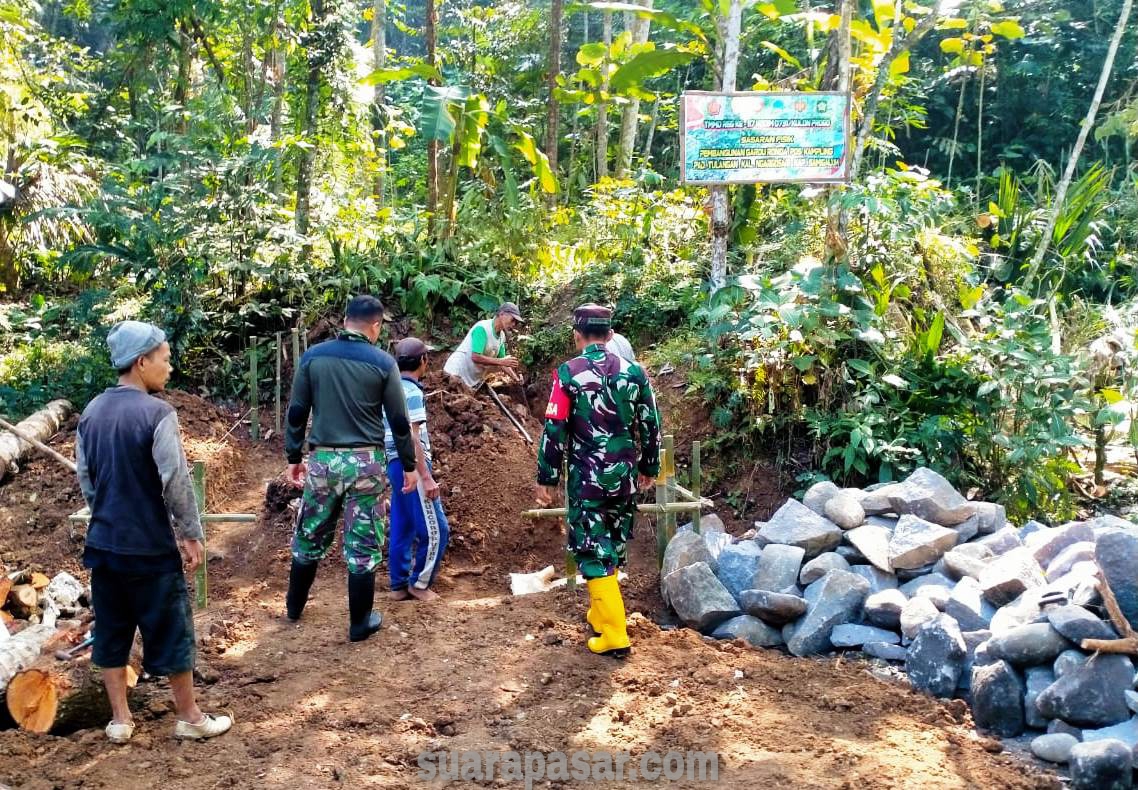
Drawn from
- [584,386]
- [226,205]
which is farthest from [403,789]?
[226,205]

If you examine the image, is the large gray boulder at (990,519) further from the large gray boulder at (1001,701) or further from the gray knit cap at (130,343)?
the gray knit cap at (130,343)

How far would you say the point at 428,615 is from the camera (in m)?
5.73

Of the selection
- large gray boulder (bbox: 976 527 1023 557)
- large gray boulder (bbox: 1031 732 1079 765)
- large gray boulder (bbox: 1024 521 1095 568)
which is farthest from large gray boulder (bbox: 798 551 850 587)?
large gray boulder (bbox: 1031 732 1079 765)

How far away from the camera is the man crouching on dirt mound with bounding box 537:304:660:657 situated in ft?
16.7

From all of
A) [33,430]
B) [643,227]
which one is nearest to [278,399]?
[33,430]

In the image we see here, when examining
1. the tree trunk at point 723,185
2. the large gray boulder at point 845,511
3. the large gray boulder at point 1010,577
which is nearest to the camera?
the large gray boulder at point 1010,577

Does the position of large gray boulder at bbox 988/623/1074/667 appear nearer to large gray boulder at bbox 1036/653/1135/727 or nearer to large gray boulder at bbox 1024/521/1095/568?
large gray boulder at bbox 1036/653/1135/727

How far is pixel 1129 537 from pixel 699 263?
233 inches

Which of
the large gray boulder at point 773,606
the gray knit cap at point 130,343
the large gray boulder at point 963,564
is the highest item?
the gray knit cap at point 130,343

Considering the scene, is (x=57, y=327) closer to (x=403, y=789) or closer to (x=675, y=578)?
(x=675, y=578)

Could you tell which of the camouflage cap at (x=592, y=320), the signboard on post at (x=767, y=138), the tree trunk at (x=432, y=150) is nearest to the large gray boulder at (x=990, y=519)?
the camouflage cap at (x=592, y=320)

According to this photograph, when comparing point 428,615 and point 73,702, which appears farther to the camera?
point 428,615

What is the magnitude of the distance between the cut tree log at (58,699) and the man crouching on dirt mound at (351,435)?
118 centimetres

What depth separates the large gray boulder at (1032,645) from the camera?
14.9 feet
